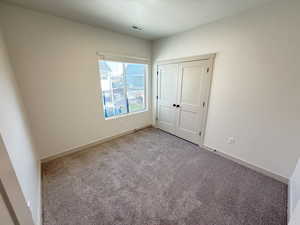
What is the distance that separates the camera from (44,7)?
177 cm

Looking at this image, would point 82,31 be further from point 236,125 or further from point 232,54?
point 236,125

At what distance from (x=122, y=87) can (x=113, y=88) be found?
0.24 meters

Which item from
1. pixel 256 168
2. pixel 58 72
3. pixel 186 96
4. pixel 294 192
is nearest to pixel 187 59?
pixel 186 96

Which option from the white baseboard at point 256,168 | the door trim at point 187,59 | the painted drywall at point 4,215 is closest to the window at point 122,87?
the door trim at point 187,59

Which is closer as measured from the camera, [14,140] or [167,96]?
[14,140]

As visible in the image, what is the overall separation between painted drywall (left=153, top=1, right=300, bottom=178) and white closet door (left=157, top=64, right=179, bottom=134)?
76 centimetres

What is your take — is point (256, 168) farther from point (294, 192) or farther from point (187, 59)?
point (187, 59)

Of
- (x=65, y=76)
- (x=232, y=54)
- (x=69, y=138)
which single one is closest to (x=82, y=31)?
(x=65, y=76)

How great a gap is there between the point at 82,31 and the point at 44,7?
58 cm

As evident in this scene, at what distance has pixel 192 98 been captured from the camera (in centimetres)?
278

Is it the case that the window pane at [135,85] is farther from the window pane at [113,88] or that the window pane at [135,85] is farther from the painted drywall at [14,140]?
the painted drywall at [14,140]

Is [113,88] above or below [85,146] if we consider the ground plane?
above

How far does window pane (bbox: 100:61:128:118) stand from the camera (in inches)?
111

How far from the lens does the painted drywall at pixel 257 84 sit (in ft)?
5.39
